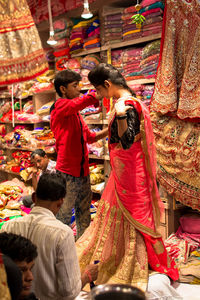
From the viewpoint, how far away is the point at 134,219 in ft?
7.22

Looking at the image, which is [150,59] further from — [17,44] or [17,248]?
[17,248]

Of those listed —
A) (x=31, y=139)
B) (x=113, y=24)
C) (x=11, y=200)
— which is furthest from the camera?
(x=31, y=139)

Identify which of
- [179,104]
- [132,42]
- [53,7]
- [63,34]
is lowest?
[179,104]

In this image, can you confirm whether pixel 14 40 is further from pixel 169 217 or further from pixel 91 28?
pixel 91 28

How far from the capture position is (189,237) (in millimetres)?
2902

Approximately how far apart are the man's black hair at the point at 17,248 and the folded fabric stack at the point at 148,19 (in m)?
2.45

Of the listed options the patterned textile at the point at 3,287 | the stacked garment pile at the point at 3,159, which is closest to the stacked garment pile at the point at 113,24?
the stacked garment pile at the point at 3,159

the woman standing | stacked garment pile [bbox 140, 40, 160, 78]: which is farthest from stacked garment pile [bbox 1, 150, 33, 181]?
the woman standing

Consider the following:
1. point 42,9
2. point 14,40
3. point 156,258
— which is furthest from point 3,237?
point 42,9

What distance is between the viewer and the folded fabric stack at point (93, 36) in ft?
12.0

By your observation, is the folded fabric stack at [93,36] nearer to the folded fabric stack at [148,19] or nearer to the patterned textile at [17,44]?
the folded fabric stack at [148,19]

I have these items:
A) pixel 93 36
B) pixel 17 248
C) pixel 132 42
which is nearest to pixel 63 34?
pixel 93 36

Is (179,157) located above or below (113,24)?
below

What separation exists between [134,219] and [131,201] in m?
0.12
